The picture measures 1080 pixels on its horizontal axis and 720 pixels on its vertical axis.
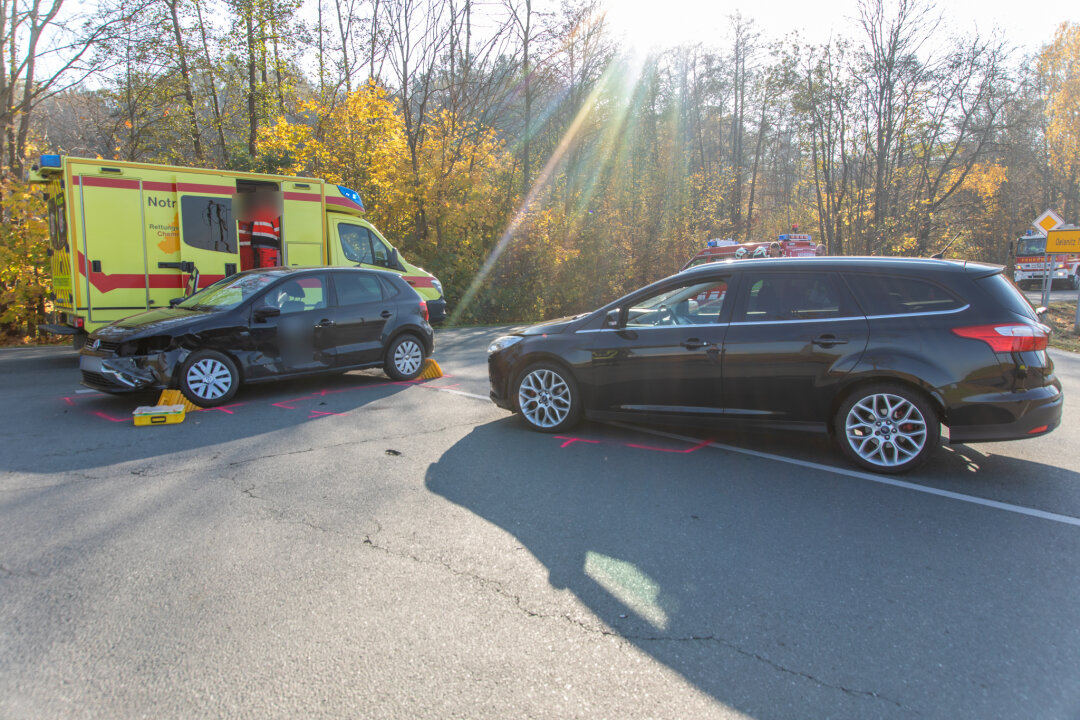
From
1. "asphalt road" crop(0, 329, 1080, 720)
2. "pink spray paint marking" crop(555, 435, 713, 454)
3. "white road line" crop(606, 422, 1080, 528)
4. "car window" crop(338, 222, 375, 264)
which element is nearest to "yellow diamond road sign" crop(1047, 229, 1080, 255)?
"asphalt road" crop(0, 329, 1080, 720)

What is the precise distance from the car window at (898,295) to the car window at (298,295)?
6.13 metres

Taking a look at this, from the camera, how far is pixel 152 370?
6996 mm

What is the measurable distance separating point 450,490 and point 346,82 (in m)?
19.1

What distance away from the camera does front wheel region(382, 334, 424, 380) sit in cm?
887

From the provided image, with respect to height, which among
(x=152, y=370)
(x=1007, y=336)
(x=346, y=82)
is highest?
(x=346, y=82)

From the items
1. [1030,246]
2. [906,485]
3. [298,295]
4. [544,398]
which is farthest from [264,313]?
[1030,246]

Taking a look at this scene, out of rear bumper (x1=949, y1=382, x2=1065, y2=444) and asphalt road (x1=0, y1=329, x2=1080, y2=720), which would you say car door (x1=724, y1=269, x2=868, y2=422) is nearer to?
asphalt road (x1=0, y1=329, x2=1080, y2=720)

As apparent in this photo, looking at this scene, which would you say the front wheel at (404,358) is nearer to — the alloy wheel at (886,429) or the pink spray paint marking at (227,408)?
the pink spray paint marking at (227,408)

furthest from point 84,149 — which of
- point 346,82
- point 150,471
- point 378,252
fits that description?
point 150,471

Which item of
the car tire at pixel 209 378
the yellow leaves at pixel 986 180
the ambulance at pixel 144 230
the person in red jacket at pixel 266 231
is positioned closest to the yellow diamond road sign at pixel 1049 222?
the yellow leaves at pixel 986 180

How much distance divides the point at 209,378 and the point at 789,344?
20.3 ft

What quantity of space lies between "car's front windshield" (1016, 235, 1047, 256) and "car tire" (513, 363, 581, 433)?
33198 millimetres

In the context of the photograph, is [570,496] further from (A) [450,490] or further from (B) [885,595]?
(B) [885,595]

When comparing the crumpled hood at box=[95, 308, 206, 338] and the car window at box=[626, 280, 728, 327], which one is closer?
the car window at box=[626, 280, 728, 327]
